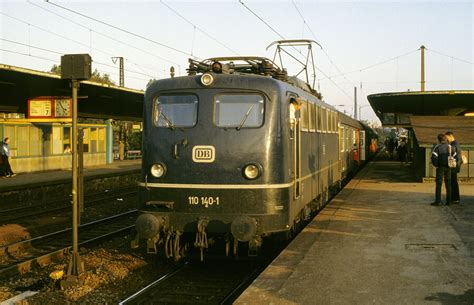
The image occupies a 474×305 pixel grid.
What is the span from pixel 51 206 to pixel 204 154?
11016 millimetres

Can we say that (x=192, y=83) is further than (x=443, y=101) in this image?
No

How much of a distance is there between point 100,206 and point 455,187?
1062 centimetres

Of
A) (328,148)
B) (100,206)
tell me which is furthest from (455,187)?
(100,206)

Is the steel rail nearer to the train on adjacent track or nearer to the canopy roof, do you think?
the train on adjacent track

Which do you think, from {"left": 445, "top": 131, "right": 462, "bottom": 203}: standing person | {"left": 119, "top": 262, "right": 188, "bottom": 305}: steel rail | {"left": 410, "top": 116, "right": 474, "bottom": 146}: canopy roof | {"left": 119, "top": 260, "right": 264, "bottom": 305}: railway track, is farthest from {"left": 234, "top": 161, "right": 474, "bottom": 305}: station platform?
{"left": 410, "top": 116, "right": 474, "bottom": 146}: canopy roof

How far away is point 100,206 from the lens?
56.0 ft

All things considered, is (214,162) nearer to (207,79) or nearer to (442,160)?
(207,79)

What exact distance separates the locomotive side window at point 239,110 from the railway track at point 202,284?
2271 mm

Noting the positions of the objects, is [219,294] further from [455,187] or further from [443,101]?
[443,101]

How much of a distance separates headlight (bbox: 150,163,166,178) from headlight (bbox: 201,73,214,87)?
4.49 feet

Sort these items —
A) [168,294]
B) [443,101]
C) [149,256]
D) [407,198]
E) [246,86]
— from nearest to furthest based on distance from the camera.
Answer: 1. [168,294]
2. [246,86]
3. [149,256]
4. [407,198]
5. [443,101]

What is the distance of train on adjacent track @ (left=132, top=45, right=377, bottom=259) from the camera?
24.6 feet

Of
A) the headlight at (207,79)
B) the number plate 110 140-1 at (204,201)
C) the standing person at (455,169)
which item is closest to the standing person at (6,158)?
the headlight at (207,79)

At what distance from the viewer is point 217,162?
24.9ft
